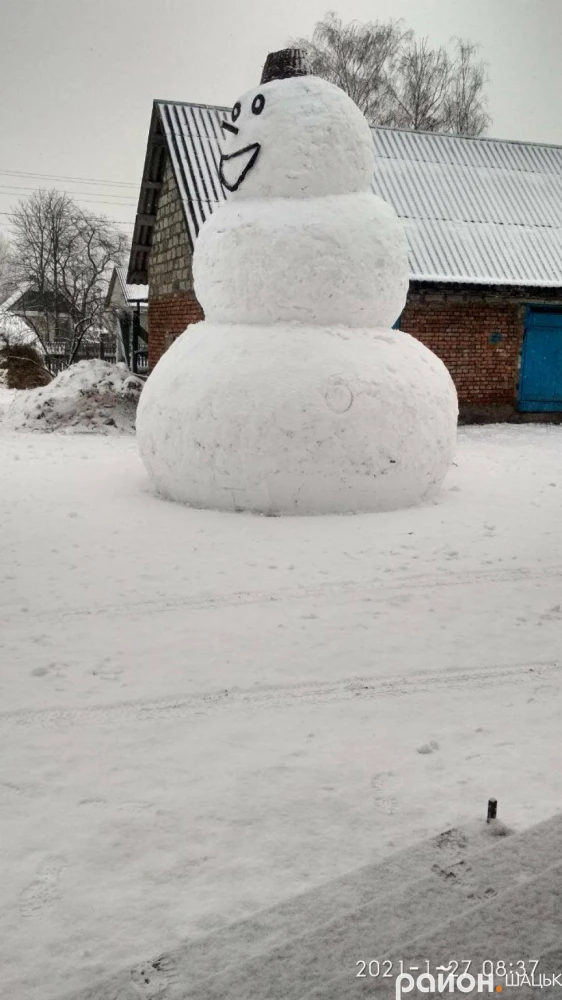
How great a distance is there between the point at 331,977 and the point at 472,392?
12534 mm

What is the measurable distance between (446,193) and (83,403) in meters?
7.66

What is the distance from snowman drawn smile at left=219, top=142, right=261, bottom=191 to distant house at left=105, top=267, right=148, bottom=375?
11477 mm

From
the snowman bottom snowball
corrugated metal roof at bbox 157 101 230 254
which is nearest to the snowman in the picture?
the snowman bottom snowball

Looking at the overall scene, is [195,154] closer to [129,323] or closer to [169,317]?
[169,317]

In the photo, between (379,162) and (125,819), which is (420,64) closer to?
(379,162)

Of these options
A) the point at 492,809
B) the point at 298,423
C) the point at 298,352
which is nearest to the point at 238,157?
the point at 298,352

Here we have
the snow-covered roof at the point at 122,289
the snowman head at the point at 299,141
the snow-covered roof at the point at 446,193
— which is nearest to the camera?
the snowman head at the point at 299,141

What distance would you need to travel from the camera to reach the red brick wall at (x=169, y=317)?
510 inches

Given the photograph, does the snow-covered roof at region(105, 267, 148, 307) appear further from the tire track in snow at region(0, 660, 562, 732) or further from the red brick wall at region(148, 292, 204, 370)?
the tire track in snow at region(0, 660, 562, 732)

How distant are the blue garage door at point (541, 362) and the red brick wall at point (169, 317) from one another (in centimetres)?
568

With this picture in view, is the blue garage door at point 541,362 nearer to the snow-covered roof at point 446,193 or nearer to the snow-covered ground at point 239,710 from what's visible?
the snow-covered roof at point 446,193

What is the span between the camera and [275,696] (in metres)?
3.30

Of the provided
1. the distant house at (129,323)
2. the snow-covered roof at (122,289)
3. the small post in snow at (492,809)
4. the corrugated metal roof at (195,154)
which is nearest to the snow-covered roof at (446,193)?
the corrugated metal roof at (195,154)

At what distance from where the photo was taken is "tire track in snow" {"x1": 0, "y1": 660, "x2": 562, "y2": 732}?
3.09m
